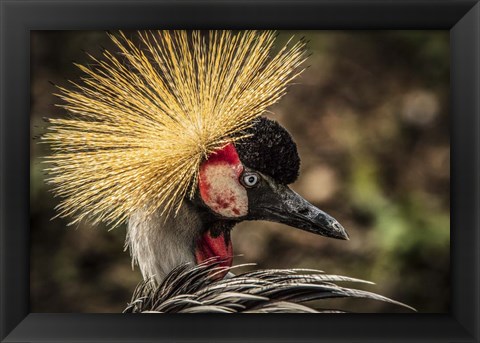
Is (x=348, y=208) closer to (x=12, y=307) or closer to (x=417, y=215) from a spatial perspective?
(x=417, y=215)

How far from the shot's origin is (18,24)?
70.5 inches

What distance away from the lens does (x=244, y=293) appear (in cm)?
179

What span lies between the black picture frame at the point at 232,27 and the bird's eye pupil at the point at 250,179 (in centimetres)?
39

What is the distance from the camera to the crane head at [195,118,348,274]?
1739mm

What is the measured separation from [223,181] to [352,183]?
38 centimetres

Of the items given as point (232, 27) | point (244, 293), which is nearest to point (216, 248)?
point (244, 293)

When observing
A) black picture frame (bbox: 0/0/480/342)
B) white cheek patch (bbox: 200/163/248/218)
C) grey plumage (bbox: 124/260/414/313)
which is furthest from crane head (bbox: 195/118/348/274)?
black picture frame (bbox: 0/0/480/342)

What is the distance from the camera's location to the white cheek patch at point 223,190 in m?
1.75

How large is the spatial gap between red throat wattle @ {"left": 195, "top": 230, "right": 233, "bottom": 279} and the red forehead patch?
0.33ft

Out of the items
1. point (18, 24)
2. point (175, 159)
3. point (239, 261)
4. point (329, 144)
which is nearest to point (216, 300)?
point (239, 261)

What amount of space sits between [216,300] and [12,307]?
599mm

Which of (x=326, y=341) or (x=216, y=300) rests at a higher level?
(x=216, y=300)

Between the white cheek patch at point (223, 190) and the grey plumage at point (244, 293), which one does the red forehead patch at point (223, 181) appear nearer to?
the white cheek patch at point (223, 190)

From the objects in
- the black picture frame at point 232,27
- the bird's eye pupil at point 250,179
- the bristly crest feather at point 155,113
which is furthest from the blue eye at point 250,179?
the black picture frame at point 232,27
